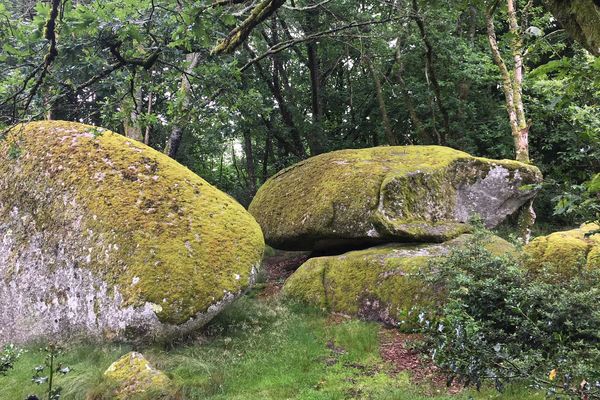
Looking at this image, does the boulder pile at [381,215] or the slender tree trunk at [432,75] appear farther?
the slender tree trunk at [432,75]

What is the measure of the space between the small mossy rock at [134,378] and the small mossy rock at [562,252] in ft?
18.7

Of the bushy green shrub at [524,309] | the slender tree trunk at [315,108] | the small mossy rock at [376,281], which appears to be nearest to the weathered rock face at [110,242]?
the small mossy rock at [376,281]

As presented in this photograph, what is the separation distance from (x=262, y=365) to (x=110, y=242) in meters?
3.21

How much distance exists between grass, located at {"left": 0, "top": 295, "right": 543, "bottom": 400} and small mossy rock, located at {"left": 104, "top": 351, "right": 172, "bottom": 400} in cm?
12

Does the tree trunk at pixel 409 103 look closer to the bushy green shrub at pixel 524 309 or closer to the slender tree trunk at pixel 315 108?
the slender tree trunk at pixel 315 108

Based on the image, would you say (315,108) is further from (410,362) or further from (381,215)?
(410,362)

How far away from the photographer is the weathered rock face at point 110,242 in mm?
6996

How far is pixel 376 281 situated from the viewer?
848cm

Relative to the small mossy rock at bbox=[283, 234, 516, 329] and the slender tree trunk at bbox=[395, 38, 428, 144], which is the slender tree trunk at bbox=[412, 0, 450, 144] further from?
the small mossy rock at bbox=[283, 234, 516, 329]

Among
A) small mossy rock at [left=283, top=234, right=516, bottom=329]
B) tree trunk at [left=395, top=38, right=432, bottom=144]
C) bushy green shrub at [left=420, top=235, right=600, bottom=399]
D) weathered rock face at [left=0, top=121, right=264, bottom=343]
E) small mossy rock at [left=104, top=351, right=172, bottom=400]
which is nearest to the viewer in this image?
bushy green shrub at [left=420, top=235, right=600, bottom=399]

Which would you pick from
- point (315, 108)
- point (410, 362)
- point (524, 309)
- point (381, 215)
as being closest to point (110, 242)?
point (410, 362)

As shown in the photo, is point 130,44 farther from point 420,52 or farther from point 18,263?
point 420,52

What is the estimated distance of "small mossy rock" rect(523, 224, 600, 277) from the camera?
23.1 ft

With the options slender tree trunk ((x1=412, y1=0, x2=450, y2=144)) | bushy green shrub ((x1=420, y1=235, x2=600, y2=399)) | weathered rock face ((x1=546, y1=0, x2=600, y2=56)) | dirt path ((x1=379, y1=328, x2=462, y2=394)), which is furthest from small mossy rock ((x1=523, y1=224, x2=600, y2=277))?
slender tree trunk ((x1=412, y1=0, x2=450, y2=144))
